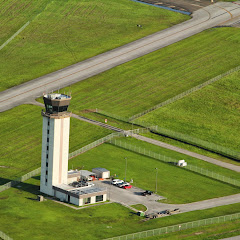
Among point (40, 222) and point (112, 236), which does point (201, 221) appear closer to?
→ point (112, 236)

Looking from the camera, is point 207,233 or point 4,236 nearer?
point 4,236

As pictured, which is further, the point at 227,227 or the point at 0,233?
the point at 227,227

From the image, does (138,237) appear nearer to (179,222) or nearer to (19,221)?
(179,222)

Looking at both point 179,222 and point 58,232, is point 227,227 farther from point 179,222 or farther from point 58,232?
point 58,232

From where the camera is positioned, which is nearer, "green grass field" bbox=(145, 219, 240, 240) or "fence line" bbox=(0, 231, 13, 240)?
"fence line" bbox=(0, 231, 13, 240)

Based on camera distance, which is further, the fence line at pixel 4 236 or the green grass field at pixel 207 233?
the green grass field at pixel 207 233

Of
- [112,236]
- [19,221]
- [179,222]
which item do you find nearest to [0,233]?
[19,221]

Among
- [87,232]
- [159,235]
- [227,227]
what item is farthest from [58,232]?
[227,227]

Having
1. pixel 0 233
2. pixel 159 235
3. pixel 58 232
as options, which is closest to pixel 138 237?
pixel 159 235
